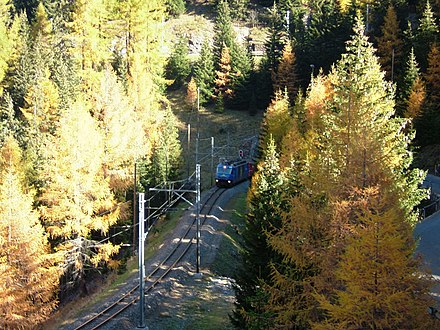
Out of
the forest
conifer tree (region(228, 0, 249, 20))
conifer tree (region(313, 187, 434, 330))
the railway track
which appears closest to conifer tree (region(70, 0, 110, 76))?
the forest

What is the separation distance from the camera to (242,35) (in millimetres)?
99312

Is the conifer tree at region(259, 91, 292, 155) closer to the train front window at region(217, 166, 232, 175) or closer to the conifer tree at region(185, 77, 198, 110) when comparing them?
the train front window at region(217, 166, 232, 175)

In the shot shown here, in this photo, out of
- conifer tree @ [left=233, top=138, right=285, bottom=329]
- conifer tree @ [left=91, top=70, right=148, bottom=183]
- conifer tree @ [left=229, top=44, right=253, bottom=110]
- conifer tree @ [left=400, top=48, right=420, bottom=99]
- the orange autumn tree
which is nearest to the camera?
the orange autumn tree

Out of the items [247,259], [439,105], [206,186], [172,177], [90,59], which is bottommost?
[206,186]

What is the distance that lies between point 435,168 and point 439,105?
22.0 feet

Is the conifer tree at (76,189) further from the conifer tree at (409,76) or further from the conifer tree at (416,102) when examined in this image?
the conifer tree at (409,76)

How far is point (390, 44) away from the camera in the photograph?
54000 mm


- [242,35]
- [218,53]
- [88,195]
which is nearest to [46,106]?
[88,195]

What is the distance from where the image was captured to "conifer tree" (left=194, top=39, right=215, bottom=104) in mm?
71562

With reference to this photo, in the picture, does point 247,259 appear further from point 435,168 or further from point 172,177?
point 435,168

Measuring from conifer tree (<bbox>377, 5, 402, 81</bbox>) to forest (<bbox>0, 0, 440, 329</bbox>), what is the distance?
200mm

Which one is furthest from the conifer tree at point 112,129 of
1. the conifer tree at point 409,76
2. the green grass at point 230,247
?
the conifer tree at point 409,76

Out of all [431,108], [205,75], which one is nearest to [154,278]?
[431,108]

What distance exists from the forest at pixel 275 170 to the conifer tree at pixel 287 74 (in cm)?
26
